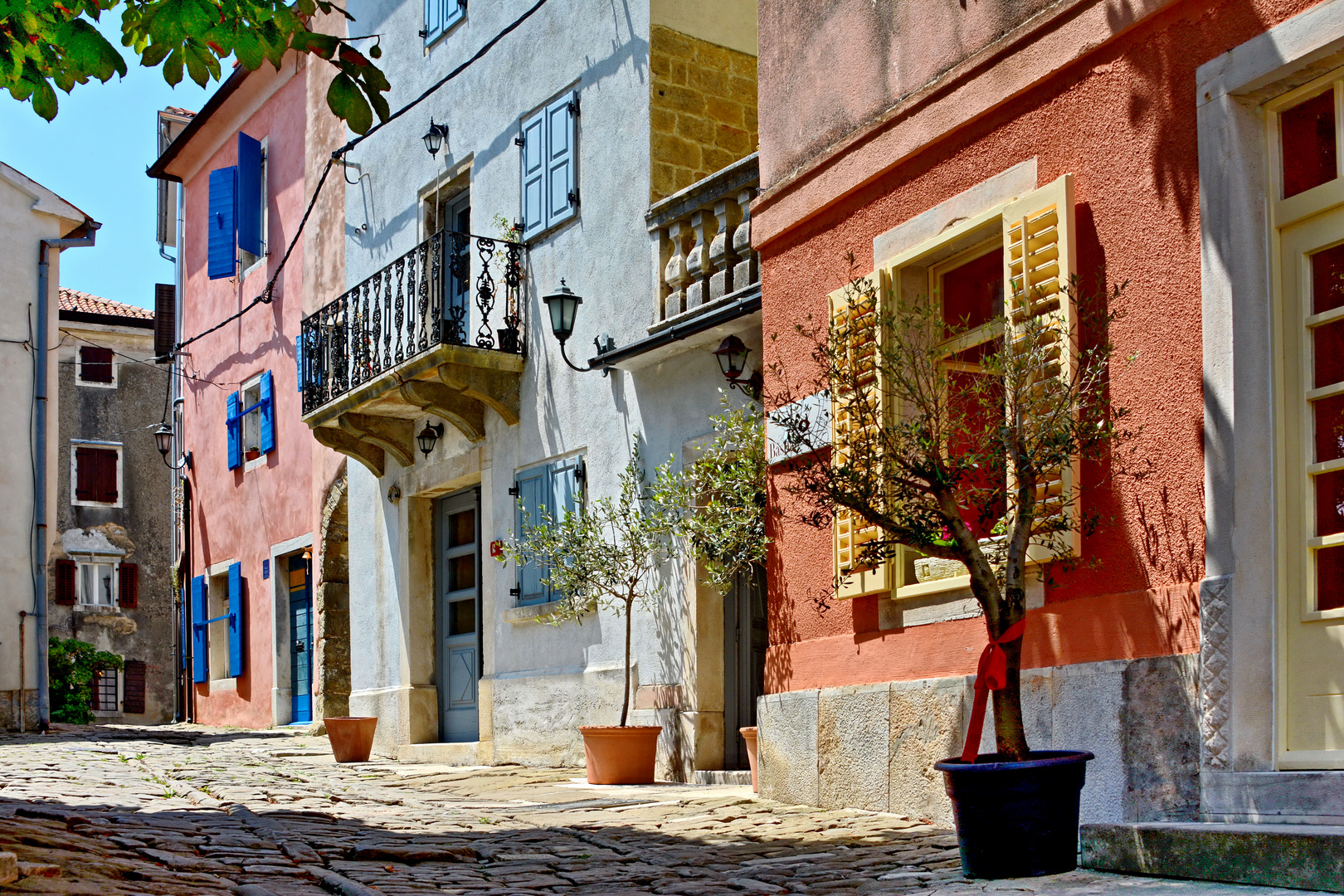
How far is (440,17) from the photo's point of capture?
14.2 metres

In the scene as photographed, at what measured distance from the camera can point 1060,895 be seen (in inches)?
173

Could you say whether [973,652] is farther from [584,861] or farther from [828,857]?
[584,861]

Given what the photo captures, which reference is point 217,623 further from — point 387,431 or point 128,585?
point 128,585

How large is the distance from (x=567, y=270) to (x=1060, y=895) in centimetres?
823

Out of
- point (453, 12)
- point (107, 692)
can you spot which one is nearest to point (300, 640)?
point (453, 12)

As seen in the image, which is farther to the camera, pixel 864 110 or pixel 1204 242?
pixel 864 110

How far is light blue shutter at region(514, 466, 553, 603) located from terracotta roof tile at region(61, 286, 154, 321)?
22.4 metres

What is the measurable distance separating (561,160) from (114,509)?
23755 mm

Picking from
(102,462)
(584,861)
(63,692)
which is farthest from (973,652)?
(102,462)

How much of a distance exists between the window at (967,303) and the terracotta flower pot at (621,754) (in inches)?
105

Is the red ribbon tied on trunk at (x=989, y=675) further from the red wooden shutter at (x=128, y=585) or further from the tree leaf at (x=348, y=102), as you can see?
the red wooden shutter at (x=128, y=585)

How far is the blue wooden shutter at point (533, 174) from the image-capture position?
1225 centimetres

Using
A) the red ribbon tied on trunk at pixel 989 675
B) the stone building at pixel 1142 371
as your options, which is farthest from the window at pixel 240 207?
→ the red ribbon tied on trunk at pixel 989 675

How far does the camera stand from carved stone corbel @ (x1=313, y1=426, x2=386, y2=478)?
14.3 meters
